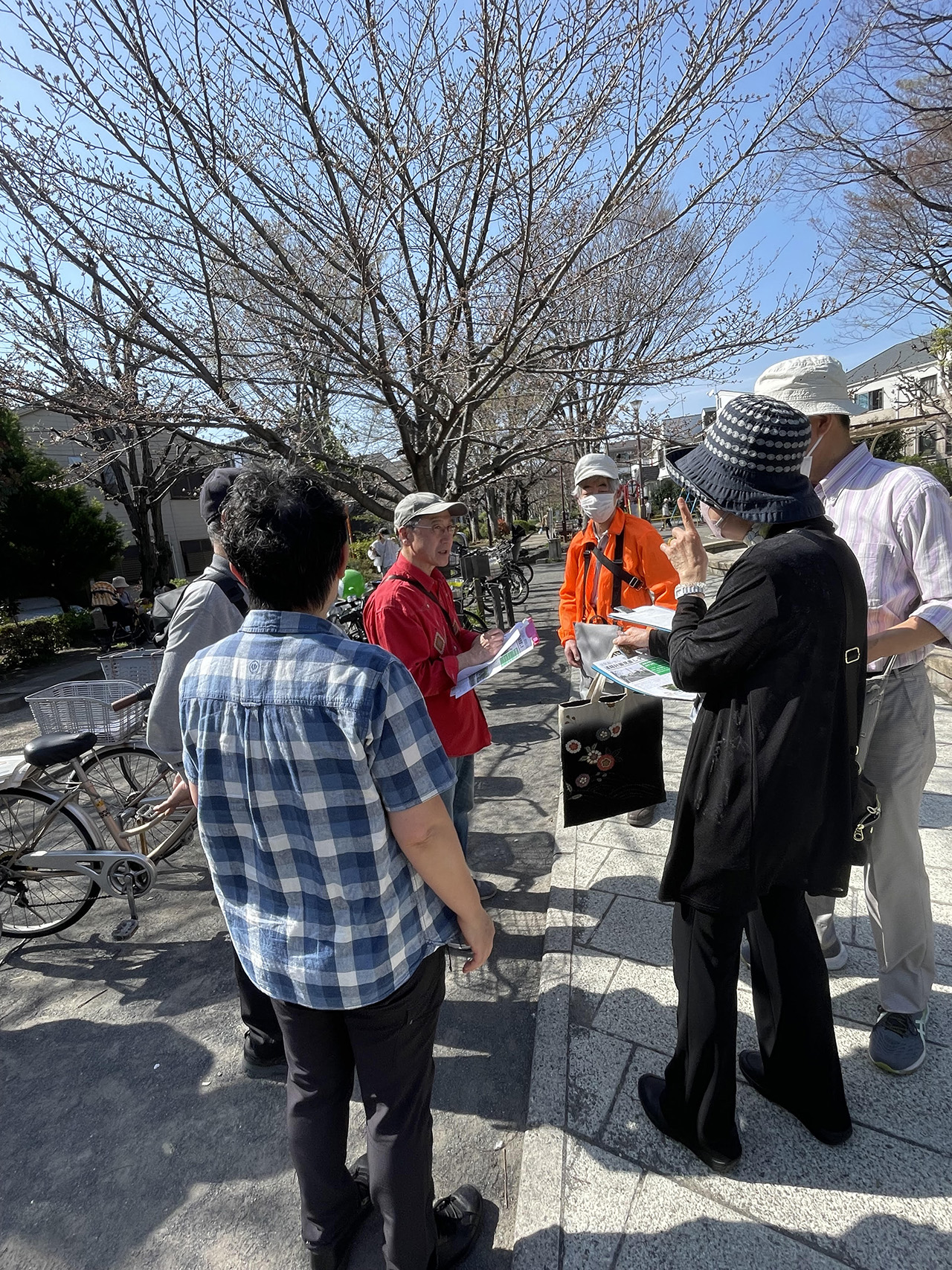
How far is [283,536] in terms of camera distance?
1256 mm

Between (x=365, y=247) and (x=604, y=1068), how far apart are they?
16.5 feet

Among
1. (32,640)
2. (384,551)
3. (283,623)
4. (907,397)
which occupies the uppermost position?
(907,397)

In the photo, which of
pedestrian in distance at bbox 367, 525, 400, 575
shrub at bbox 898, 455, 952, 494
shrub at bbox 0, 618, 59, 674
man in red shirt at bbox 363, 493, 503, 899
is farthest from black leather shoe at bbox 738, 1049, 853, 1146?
shrub at bbox 898, 455, 952, 494

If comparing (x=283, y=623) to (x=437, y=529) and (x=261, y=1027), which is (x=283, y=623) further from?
(x=261, y=1027)

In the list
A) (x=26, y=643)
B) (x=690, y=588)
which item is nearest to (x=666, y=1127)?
(x=690, y=588)

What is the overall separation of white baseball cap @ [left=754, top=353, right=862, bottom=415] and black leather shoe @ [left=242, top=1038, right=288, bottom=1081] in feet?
9.36

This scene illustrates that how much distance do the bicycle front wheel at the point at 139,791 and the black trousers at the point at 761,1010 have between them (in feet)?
9.00

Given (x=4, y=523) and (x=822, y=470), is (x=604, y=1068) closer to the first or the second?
(x=822, y=470)

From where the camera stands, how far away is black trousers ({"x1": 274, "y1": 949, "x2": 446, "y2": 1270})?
1412 mm

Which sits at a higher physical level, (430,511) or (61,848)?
(430,511)

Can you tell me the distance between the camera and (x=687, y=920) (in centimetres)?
166

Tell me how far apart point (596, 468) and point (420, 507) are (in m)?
1.29

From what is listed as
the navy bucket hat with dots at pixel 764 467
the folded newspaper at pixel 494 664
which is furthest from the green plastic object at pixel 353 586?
the navy bucket hat with dots at pixel 764 467

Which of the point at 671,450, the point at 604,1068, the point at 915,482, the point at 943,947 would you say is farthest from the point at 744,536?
the point at 943,947
